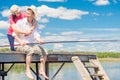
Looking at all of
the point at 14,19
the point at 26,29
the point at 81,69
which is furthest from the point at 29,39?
the point at 81,69

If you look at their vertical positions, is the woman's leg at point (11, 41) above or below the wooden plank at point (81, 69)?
above

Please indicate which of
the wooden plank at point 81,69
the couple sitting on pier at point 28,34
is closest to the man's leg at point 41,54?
the couple sitting on pier at point 28,34

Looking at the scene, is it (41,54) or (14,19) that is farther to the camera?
(14,19)

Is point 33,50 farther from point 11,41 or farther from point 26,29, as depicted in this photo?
point 11,41

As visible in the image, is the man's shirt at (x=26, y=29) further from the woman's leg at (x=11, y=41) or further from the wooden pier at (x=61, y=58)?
the woman's leg at (x=11, y=41)

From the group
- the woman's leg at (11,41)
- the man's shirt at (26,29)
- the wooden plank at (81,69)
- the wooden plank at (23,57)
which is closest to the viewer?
the man's shirt at (26,29)

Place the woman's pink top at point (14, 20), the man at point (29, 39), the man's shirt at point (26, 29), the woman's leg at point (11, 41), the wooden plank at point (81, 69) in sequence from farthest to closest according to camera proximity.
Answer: the wooden plank at point (81, 69) → the woman's leg at point (11, 41) → the woman's pink top at point (14, 20) → the man's shirt at point (26, 29) → the man at point (29, 39)

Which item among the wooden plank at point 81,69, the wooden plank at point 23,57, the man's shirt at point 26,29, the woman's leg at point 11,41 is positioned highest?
the man's shirt at point 26,29

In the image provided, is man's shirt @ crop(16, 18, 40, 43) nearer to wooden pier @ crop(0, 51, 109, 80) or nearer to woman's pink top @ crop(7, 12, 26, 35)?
woman's pink top @ crop(7, 12, 26, 35)

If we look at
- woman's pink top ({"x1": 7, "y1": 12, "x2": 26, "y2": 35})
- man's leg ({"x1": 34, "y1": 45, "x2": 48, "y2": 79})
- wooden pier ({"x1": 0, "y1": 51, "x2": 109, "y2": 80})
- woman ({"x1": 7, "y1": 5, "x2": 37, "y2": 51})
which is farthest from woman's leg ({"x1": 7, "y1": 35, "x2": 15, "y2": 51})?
man's leg ({"x1": 34, "y1": 45, "x2": 48, "y2": 79})

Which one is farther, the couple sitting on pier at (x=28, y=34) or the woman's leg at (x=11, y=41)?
the woman's leg at (x=11, y=41)

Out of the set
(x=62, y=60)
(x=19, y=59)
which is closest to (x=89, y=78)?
(x=62, y=60)

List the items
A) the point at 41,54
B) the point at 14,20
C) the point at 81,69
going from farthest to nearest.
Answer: the point at 81,69, the point at 14,20, the point at 41,54

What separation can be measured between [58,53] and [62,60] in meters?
0.27
